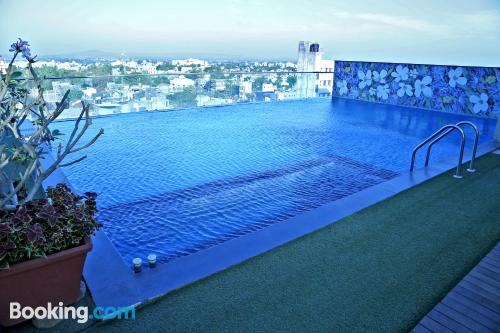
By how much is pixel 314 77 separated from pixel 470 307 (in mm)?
10183

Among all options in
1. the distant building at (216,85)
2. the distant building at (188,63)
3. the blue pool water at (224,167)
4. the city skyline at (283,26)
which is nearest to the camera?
the blue pool water at (224,167)

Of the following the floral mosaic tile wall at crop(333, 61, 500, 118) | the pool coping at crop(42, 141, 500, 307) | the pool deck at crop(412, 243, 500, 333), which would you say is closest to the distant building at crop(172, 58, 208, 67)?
the floral mosaic tile wall at crop(333, 61, 500, 118)

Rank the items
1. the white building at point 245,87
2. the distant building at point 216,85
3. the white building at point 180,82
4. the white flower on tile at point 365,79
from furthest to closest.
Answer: the white flower on tile at point 365,79 < the white building at point 245,87 < the distant building at point 216,85 < the white building at point 180,82

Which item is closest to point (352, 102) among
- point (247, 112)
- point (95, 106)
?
point (247, 112)

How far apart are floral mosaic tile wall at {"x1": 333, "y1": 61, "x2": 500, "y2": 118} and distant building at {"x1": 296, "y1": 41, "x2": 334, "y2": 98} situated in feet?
1.27

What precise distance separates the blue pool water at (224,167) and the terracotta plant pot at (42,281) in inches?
34.5

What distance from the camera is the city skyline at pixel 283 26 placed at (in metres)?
9.84

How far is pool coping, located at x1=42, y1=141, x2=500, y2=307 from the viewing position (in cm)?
184

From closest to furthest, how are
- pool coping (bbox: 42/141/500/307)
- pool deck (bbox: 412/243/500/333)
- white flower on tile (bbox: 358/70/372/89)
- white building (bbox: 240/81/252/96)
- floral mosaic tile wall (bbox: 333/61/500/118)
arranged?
pool deck (bbox: 412/243/500/333), pool coping (bbox: 42/141/500/307), floral mosaic tile wall (bbox: 333/61/500/118), white building (bbox: 240/81/252/96), white flower on tile (bbox: 358/70/372/89)

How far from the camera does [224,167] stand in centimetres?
456

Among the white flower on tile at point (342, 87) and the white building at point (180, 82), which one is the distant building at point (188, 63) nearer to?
the white building at point (180, 82)

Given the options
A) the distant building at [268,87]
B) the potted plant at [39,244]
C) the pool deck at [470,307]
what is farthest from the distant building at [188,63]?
the pool deck at [470,307]

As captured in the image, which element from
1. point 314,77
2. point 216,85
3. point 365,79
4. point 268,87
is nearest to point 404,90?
point 365,79

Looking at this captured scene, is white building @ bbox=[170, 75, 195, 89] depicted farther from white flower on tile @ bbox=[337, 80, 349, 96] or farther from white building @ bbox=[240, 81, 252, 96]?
white flower on tile @ bbox=[337, 80, 349, 96]
